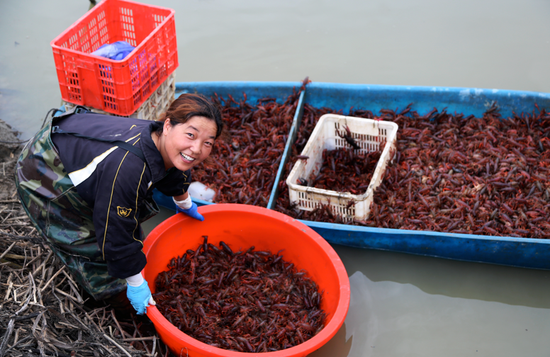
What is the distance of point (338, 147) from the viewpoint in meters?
5.21

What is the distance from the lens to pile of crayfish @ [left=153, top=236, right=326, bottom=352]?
3.24m

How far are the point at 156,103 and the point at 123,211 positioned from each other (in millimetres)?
2404

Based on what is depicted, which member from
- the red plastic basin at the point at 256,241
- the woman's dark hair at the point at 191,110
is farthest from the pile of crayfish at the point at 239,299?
the woman's dark hair at the point at 191,110

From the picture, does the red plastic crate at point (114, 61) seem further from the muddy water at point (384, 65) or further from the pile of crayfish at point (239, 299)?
the pile of crayfish at point (239, 299)

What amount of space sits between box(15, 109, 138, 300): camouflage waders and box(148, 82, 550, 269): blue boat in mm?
1307

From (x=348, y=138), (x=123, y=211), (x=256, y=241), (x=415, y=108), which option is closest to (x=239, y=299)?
(x=256, y=241)

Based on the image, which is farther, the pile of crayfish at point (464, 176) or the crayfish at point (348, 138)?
the crayfish at point (348, 138)

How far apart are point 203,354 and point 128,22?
145 inches

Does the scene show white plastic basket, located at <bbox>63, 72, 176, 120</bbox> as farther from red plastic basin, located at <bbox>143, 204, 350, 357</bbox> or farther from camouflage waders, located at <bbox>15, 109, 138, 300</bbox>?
camouflage waders, located at <bbox>15, 109, 138, 300</bbox>

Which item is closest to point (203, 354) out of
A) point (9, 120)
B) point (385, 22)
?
point (9, 120)

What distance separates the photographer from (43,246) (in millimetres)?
3691

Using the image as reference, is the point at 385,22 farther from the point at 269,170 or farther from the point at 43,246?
the point at 43,246

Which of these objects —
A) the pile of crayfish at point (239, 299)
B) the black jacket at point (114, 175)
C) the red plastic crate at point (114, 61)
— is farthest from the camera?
the red plastic crate at point (114, 61)

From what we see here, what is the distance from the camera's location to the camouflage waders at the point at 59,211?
112 inches
